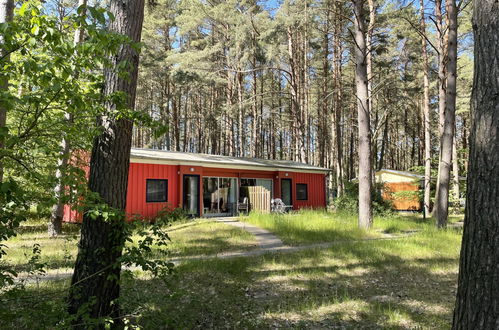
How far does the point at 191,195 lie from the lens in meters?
14.8

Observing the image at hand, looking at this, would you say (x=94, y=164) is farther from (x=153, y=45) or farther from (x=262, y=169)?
(x=153, y=45)

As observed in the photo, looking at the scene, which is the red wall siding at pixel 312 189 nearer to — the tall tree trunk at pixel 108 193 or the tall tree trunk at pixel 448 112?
the tall tree trunk at pixel 448 112

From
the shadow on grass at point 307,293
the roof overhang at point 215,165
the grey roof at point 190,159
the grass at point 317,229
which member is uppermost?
the grey roof at point 190,159

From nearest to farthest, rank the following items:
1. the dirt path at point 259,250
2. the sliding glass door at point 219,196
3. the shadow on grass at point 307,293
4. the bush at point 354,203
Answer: the shadow on grass at point 307,293 < the dirt path at point 259,250 < the bush at point 354,203 < the sliding glass door at point 219,196

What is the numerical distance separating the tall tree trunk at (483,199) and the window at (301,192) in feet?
56.4

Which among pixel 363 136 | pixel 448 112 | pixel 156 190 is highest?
pixel 448 112

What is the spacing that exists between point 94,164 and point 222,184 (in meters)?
13.2

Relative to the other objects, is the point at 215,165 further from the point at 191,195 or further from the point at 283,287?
the point at 283,287

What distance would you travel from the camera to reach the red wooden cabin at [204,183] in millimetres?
13031

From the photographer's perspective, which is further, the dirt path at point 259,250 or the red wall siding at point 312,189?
the red wall siding at point 312,189

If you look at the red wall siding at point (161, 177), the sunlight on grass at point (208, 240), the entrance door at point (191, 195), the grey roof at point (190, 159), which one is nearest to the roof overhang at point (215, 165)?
the grey roof at point (190, 159)

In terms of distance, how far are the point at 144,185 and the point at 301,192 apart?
9788mm

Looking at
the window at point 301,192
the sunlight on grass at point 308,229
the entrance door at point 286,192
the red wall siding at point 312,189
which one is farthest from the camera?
the window at point 301,192

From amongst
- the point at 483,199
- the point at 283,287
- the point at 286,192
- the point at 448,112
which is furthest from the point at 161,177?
the point at 483,199
